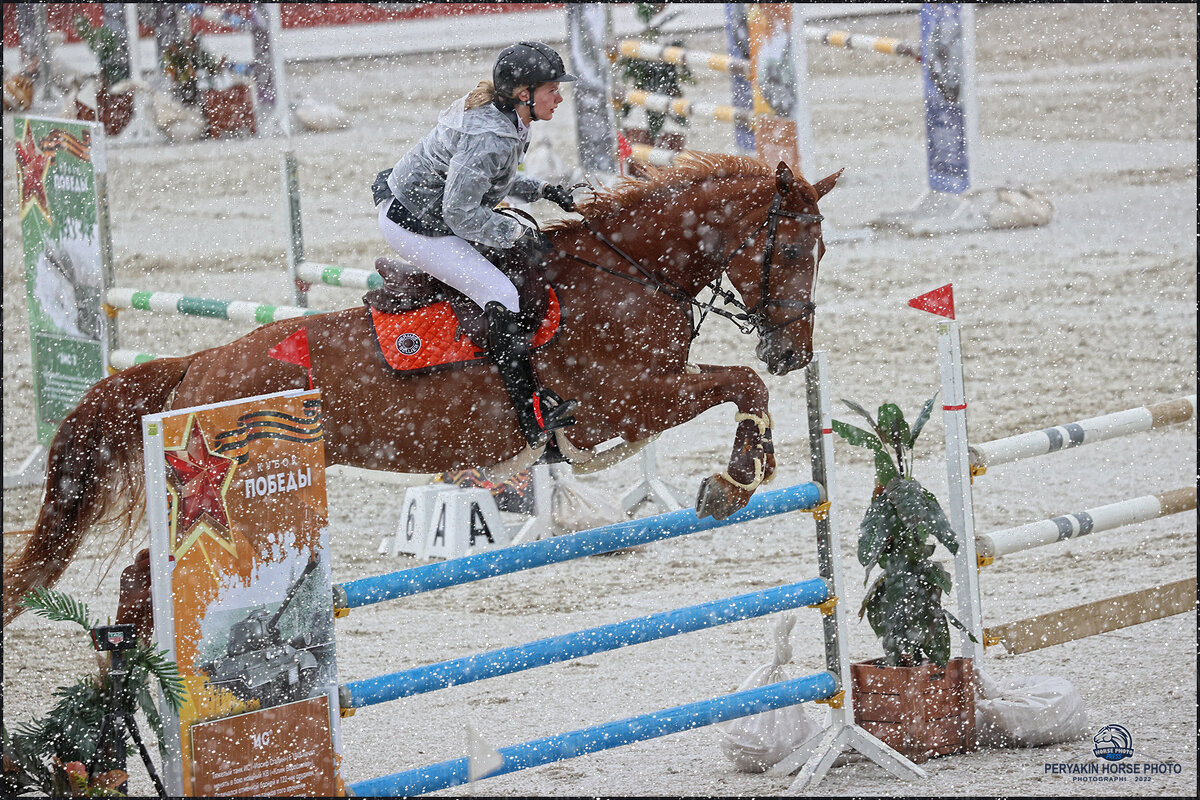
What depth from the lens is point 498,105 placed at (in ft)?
11.7

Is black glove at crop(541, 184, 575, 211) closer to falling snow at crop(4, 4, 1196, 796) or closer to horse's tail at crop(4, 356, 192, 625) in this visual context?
horse's tail at crop(4, 356, 192, 625)

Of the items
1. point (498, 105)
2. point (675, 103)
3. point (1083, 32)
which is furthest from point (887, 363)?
point (1083, 32)

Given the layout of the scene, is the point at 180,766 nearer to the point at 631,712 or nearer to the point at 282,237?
the point at 631,712

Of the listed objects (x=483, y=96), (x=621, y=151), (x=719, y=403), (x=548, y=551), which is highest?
(x=621, y=151)

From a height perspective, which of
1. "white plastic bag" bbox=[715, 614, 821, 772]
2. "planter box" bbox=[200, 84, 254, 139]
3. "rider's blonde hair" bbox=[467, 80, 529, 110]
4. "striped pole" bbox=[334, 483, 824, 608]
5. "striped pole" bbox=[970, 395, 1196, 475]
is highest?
"planter box" bbox=[200, 84, 254, 139]

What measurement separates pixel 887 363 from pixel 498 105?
467cm

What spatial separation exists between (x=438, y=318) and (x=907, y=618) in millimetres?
1458

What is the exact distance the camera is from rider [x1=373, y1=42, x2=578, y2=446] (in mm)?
3506

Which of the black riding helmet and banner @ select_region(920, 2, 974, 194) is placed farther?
banner @ select_region(920, 2, 974, 194)

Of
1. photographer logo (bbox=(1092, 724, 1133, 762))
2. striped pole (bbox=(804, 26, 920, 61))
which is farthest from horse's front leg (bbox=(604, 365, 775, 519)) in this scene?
striped pole (bbox=(804, 26, 920, 61))

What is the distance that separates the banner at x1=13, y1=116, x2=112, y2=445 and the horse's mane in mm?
2663

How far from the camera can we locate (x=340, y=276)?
5.28 metres

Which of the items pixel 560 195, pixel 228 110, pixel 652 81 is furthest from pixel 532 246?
pixel 228 110

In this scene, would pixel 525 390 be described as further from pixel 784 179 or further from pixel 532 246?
pixel 784 179
